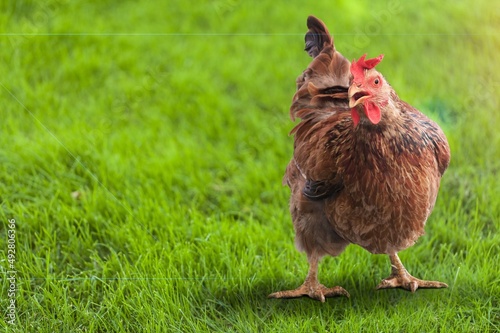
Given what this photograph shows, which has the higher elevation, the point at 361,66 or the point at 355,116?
the point at 361,66

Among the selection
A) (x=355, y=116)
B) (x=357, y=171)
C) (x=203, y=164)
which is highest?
(x=355, y=116)

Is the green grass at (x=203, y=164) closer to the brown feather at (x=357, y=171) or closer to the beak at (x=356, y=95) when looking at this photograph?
the brown feather at (x=357, y=171)

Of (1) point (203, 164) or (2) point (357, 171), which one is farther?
(1) point (203, 164)

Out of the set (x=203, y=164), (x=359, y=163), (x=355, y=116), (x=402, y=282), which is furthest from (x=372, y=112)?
(x=203, y=164)

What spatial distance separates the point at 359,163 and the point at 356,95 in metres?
0.27

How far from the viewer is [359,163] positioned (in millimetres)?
2068

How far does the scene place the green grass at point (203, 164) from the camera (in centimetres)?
262

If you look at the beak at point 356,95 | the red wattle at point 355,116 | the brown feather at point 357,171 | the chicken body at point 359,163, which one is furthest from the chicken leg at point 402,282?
the beak at point 356,95

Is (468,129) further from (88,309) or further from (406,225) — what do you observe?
(88,309)

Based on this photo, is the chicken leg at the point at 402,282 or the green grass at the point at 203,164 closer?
the chicken leg at the point at 402,282

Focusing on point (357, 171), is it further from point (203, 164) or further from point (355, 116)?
point (203, 164)

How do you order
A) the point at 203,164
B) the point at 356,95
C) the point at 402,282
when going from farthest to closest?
the point at 203,164
the point at 402,282
the point at 356,95

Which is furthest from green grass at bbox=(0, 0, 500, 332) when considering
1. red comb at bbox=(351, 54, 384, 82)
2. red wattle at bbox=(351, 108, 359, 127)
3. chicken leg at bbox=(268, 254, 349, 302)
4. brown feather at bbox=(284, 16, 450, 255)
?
red comb at bbox=(351, 54, 384, 82)

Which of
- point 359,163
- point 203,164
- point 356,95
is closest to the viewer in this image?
point 356,95
